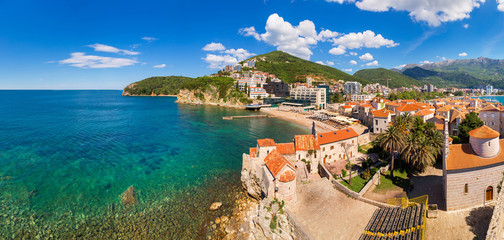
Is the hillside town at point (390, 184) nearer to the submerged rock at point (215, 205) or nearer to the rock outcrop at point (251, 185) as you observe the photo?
the rock outcrop at point (251, 185)

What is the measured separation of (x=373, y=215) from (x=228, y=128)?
53.6 metres

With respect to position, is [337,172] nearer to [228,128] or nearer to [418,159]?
[418,159]

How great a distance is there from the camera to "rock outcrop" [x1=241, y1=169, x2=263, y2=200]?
86.2 feet

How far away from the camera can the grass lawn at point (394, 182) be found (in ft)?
81.5

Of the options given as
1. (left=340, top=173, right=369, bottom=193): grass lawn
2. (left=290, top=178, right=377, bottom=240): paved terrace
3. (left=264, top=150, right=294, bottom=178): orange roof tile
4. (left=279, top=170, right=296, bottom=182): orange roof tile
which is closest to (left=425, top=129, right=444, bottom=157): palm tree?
(left=340, top=173, right=369, bottom=193): grass lawn

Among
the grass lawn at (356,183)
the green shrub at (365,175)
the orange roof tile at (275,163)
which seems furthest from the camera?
the green shrub at (365,175)

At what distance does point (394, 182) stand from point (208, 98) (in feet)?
472

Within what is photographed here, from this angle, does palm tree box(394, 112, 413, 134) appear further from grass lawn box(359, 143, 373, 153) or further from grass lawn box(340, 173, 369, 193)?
grass lawn box(340, 173, 369, 193)

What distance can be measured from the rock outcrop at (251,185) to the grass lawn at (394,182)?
14037 mm

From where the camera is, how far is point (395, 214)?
18828 millimetres

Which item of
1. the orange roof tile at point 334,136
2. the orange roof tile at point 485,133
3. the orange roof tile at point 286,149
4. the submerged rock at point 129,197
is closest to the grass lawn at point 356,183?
the orange roof tile at point 334,136

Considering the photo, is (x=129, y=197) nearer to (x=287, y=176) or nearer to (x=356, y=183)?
(x=287, y=176)

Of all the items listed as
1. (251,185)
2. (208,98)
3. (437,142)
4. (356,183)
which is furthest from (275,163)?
(208,98)

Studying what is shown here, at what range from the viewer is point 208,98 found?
15850cm
